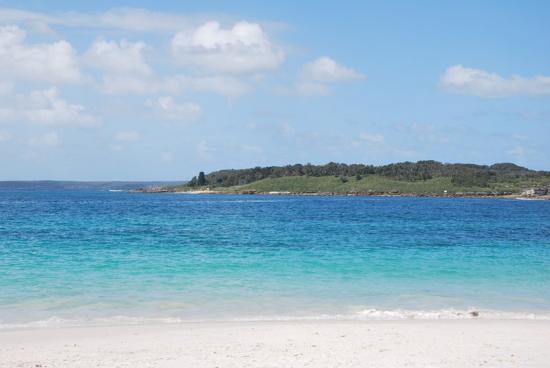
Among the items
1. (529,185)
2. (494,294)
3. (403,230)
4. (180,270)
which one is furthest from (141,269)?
(529,185)

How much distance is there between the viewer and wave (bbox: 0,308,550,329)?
1762 centimetres

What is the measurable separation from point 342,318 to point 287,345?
177 inches

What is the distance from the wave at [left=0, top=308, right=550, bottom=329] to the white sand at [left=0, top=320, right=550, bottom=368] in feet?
2.88

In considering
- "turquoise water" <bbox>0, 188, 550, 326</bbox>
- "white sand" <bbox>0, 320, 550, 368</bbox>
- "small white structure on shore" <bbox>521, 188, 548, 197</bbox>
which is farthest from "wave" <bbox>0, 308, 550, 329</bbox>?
"small white structure on shore" <bbox>521, 188, 548, 197</bbox>

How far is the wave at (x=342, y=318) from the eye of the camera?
17620mm

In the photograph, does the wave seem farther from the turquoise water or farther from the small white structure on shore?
the small white structure on shore

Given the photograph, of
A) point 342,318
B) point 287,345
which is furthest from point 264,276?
point 287,345

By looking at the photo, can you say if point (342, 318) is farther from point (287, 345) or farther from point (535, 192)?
point (535, 192)

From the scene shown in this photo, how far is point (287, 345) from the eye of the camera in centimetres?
1464

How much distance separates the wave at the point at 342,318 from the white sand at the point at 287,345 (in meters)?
0.88

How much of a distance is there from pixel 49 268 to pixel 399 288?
17223mm

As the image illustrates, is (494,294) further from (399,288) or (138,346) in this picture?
(138,346)

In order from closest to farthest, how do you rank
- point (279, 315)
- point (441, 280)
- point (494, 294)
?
point (279, 315) < point (494, 294) < point (441, 280)

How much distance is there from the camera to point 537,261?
3328 cm
